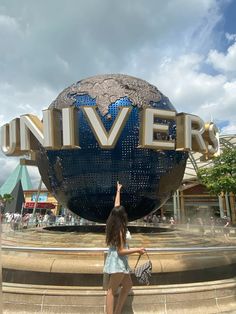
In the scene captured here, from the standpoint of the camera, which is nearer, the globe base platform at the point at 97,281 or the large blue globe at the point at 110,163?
the globe base platform at the point at 97,281

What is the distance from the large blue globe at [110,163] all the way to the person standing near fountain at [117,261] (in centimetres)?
437

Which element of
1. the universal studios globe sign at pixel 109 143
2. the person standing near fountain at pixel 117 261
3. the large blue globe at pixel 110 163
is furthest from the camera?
the large blue globe at pixel 110 163

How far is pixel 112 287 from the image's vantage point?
4.16m

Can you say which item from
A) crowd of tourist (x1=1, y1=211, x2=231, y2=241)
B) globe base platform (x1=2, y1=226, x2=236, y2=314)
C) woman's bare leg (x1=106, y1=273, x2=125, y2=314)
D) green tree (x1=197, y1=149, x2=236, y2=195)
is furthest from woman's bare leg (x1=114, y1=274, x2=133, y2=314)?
green tree (x1=197, y1=149, x2=236, y2=195)

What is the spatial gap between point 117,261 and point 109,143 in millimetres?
4323

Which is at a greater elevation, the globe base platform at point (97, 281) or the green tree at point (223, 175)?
the green tree at point (223, 175)

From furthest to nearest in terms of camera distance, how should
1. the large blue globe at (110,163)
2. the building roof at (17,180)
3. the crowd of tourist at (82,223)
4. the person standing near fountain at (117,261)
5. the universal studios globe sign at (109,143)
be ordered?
the building roof at (17,180)
the crowd of tourist at (82,223)
the large blue globe at (110,163)
the universal studios globe sign at (109,143)
the person standing near fountain at (117,261)

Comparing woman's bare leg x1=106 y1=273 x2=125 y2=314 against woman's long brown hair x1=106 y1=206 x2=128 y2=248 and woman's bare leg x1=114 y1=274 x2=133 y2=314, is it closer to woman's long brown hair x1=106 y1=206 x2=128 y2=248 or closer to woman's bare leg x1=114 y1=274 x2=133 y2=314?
woman's bare leg x1=114 y1=274 x2=133 y2=314

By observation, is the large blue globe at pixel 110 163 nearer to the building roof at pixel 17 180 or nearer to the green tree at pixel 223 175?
the green tree at pixel 223 175

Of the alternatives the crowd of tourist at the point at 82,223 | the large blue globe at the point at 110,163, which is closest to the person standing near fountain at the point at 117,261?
the large blue globe at the point at 110,163

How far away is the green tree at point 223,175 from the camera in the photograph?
71.7ft

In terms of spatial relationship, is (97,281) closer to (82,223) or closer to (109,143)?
(109,143)

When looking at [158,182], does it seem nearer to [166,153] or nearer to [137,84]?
[166,153]

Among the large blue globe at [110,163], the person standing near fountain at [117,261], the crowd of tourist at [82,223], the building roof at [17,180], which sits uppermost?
the building roof at [17,180]
